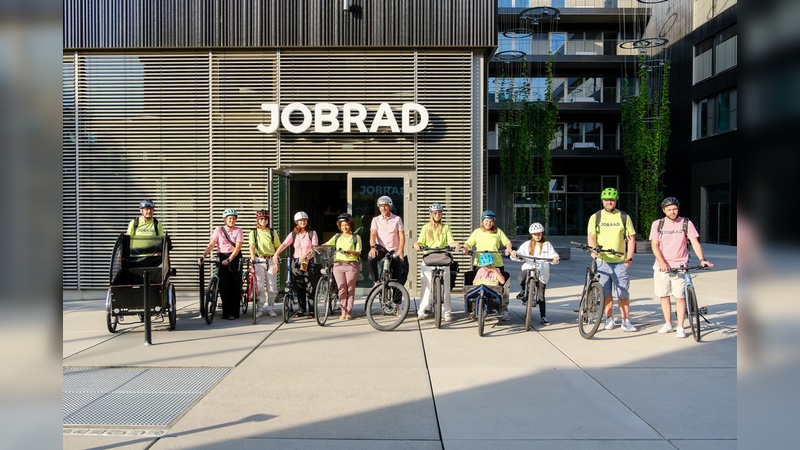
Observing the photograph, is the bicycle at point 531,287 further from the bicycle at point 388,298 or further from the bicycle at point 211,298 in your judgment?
the bicycle at point 211,298

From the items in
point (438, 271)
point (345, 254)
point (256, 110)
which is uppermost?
point (256, 110)

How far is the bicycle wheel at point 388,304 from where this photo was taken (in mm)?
8375

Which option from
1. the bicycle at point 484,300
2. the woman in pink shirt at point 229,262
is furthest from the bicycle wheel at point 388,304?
the woman in pink shirt at point 229,262

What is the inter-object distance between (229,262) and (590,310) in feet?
18.3

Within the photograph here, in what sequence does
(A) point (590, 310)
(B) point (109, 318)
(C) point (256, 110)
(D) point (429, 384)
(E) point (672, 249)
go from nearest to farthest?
(D) point (429, 384)
(E) point (672, 249)
(A) point (590, 310)
(B) point (109, 318)
(C) point (256, 110)

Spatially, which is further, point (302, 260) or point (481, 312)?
point (302, 260)

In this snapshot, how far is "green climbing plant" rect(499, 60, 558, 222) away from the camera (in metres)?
28.7

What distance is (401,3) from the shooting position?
38.7 feet

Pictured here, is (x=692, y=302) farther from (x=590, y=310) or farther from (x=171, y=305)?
(x=171, y=305)

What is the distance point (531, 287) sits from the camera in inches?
323

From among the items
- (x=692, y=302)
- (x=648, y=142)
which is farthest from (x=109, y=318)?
(x=648, y=142)
